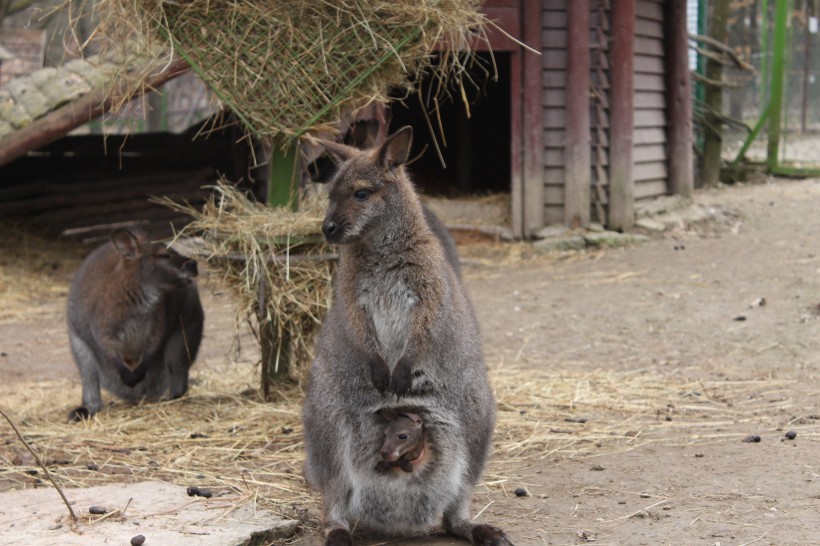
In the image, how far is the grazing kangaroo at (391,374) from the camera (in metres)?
3.95

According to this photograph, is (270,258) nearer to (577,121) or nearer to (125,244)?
(125,244)

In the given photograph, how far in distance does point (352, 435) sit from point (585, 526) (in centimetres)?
90

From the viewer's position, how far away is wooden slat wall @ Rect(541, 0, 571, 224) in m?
10.8

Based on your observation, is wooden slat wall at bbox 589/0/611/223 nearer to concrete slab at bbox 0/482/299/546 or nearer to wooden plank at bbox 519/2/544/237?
wooden plank at bbox 519/2/544/237

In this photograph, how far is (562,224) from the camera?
11.1 meters

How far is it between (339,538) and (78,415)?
2.74m

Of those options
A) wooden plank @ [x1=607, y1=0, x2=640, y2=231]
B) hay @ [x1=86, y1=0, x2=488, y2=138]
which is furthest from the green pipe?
hay @ [x1=86, y1=0, x2=488, y2=138]

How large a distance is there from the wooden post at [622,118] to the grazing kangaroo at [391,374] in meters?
7.01

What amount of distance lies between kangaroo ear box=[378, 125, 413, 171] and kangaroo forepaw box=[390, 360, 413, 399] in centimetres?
76

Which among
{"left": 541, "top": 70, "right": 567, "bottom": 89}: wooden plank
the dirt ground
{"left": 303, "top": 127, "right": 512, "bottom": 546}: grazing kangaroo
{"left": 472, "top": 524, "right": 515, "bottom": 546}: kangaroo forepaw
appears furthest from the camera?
{"left": 541, "top": 70, "right": 567, "bottom": 89}: wooden plank

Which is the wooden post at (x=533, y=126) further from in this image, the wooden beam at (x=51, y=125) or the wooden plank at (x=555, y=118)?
the wooden beam at (x=51, y=125)

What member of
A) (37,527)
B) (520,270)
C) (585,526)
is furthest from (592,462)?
(520,270)

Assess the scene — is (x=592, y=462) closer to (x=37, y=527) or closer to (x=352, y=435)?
(x=352, y=435)

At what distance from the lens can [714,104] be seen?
48.1ft
